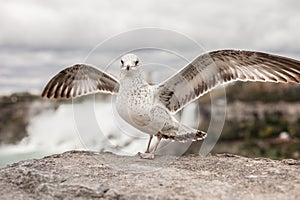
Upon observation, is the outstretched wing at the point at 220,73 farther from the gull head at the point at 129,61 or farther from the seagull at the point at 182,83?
the gull head at the point at 129,61

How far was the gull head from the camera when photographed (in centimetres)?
657

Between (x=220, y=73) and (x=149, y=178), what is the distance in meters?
2.15

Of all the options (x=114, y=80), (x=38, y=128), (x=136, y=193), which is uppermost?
(x=114, y=80)

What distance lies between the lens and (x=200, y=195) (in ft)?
16.7

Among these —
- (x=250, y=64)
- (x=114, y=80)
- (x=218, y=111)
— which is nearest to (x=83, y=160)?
(x=114, y=80)

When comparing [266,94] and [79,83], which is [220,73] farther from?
[266,94]

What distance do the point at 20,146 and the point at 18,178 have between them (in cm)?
381

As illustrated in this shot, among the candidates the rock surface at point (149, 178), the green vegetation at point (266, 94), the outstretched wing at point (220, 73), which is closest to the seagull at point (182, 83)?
the outstretched wing at point (220, 73)

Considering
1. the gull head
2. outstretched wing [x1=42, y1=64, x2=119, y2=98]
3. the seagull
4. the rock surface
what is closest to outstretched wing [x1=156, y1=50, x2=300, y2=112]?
the seagull

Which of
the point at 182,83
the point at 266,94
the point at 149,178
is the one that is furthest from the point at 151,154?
the point at 266,94

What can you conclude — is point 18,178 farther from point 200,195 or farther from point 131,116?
point 200,195

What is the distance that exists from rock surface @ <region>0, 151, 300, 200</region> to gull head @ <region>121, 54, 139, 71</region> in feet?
4.29

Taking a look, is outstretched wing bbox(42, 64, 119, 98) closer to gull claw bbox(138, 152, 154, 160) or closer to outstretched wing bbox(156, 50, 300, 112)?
outstretched wing bbox(156, 50, 300, 112)

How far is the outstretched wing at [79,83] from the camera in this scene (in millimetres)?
7902
